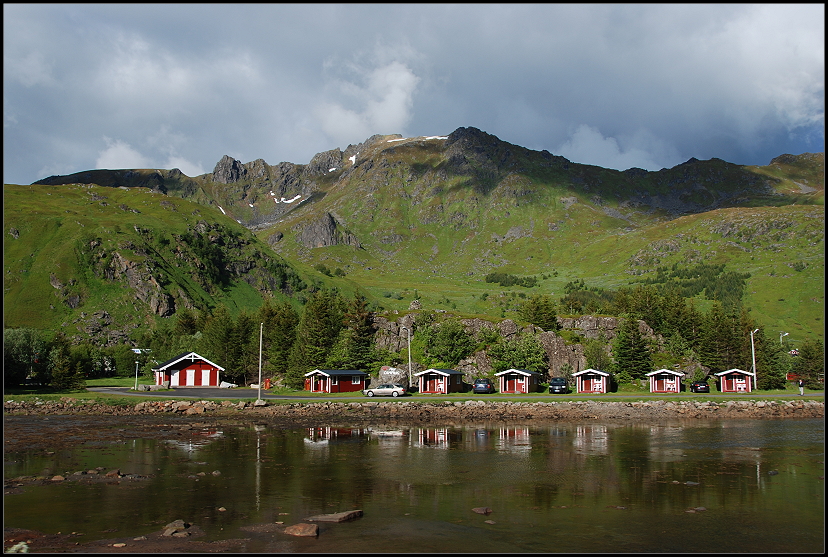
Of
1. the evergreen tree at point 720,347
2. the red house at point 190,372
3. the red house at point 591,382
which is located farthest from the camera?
the red house at point 190,372

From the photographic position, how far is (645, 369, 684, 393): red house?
269 ft

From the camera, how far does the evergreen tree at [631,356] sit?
8600 centimetres

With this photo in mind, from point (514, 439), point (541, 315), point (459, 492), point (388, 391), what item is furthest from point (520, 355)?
point (459, 492)

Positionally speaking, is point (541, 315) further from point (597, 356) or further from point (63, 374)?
point (63, 374)

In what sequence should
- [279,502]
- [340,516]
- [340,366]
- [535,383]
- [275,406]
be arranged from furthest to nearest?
[340,366] → [535,383] → [275,406] → [279,502] → [340,516]

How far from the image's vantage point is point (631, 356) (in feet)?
284

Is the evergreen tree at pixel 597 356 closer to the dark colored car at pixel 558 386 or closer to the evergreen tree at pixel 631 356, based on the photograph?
the evergreen tree at pixel 631 356

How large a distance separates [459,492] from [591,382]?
60.7 m

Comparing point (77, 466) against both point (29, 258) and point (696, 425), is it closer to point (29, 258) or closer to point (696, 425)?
point (696, 425)

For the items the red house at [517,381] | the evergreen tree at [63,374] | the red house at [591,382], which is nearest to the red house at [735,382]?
the red house at [591,382]

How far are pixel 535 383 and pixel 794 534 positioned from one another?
62.7 meters

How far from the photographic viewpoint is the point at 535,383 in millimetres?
81750

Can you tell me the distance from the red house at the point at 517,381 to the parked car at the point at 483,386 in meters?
2.15

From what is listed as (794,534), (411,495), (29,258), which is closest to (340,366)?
(411,495)
